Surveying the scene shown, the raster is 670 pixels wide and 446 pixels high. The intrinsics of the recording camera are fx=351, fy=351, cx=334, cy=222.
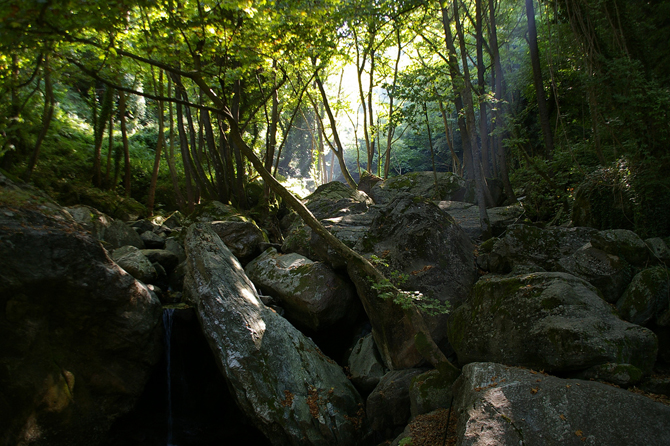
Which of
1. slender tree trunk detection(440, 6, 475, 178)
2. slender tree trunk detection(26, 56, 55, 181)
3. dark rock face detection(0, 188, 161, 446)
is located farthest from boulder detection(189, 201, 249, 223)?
slender tree trunk detection(440, 6, 475, 178)

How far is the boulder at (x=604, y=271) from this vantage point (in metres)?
5.17

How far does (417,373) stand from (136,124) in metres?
21.3

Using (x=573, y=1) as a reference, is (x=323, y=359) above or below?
below

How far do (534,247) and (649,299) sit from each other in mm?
1781

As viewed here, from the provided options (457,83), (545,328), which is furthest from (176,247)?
(545,328)

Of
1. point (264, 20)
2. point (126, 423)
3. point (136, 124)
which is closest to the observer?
point (126, 423)

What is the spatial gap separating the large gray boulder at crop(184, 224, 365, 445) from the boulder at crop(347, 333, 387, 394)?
288 mm

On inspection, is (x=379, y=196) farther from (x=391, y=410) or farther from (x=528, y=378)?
(x=528, y=378)

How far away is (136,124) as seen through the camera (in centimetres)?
2041

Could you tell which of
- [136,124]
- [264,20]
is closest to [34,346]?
[264,20]

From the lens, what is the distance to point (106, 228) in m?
9.57

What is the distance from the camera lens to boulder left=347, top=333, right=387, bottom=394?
6297mm

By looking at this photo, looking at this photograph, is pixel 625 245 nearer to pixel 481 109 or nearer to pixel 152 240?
pixel 481 109

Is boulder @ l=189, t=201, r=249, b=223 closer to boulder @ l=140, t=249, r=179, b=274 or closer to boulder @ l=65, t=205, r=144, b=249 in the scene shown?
boulder @ l=65, t=205, r=144, b=249
